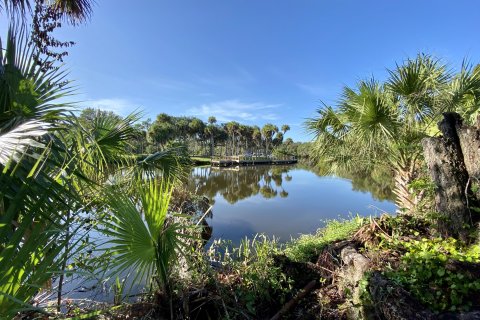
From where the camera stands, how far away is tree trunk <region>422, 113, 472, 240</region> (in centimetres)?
293

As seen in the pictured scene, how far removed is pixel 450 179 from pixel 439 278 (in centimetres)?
143

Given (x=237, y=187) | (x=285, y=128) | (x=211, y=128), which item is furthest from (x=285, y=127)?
(x=237, y=187)

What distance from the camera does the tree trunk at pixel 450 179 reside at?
9.62ft

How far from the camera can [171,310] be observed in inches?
80.8

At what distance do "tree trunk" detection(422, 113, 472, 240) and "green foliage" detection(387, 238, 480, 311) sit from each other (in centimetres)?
43

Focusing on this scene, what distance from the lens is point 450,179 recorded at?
3.06 meters

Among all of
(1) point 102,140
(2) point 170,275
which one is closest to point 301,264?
(2) point 170,275

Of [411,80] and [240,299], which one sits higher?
[411,80]

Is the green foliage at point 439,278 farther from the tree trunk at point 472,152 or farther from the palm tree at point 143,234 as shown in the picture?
the palm tree at point 143,234

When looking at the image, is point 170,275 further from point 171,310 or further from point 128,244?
point 128,244

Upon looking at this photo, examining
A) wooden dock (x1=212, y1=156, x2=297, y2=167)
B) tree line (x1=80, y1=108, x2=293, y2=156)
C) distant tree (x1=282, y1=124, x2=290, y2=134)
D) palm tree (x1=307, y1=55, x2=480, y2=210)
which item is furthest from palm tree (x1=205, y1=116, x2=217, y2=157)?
palm tree (x1=307, y1=55, x2=480, y2=210)

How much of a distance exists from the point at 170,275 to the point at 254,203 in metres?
10.6

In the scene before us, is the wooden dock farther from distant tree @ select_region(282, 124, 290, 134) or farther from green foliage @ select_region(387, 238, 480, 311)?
green foliage @ select_region(387, 238, 480, 311)

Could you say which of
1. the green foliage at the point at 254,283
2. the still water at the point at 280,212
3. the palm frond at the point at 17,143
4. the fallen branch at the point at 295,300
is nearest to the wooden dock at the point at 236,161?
the still water at the point at 280,212
